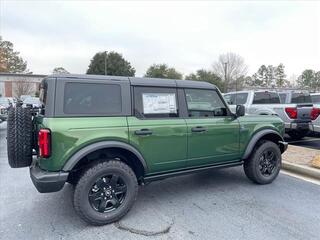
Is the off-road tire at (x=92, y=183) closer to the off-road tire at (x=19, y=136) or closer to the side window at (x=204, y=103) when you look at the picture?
the off-road tire at (x=19, y=136)

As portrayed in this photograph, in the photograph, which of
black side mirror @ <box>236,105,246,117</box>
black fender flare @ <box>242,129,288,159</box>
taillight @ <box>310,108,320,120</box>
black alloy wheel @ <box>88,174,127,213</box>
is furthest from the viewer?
taillight @ <box>310,108,320,120</box>

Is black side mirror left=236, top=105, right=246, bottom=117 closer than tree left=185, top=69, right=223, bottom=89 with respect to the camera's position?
Yes

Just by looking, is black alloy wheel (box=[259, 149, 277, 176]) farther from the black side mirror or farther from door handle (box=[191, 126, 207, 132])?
door handle (box=[191, 126, 207, 132])

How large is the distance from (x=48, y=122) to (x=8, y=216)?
1.58 meters

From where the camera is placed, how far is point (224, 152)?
4352 millimetres

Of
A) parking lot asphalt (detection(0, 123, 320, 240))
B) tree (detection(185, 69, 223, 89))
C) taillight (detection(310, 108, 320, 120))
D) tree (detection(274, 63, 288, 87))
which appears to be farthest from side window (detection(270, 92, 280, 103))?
tree (detection(274, 63, 288, 87))

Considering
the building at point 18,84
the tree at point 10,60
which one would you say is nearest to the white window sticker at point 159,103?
the building at point 18,84

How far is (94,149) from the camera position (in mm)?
3189

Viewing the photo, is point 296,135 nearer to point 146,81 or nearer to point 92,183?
point 146,81

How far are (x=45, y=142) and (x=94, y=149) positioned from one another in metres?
0.56

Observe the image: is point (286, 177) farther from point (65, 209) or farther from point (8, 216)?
point (8, 216)

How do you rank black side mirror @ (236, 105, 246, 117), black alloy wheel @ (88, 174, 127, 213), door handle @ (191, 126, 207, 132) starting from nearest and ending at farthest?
black alloy wheel @ (88, 174, 127, 213), door handle @ (191, 126, 207, 132), black side mirror @ (236, 105, 246, 117)

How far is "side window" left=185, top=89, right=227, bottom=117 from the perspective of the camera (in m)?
4.10

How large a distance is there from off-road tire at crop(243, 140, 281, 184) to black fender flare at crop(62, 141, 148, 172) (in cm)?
218
